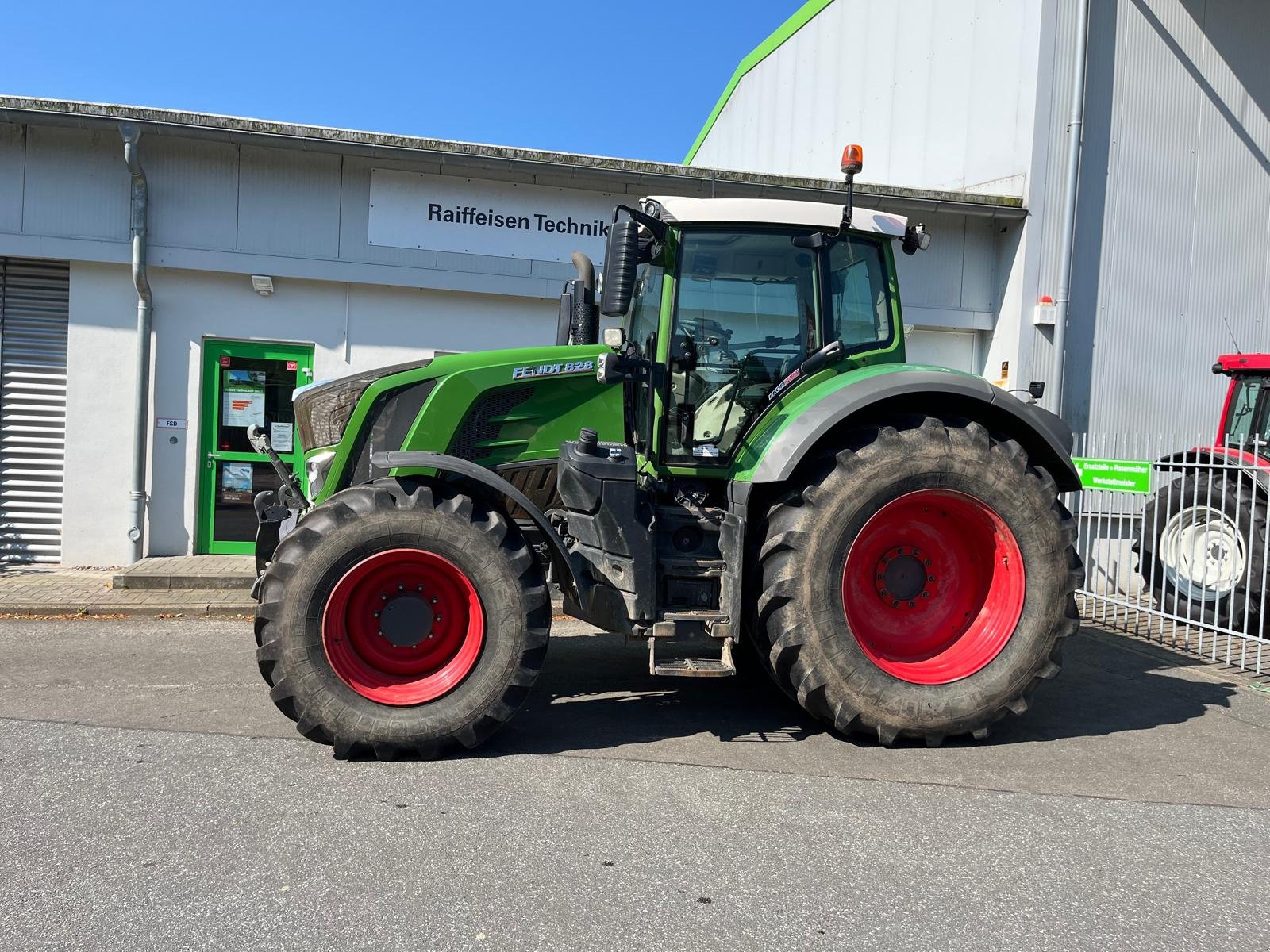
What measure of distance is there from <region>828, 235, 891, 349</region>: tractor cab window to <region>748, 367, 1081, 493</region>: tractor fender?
17.2 inches

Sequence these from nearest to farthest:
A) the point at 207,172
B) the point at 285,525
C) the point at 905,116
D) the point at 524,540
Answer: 1. the point at 524,540
2. the point at 285,525
3. the point at 207,172
4. the point at 905,116

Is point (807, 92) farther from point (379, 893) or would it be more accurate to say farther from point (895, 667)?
point (379, 893)

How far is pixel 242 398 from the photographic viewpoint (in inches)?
355

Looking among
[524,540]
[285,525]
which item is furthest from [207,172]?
[524,540]

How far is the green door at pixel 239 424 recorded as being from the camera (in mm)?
8922

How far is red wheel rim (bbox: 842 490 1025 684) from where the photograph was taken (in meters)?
4.69

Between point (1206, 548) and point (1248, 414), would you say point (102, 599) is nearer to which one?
point (1206, 548)

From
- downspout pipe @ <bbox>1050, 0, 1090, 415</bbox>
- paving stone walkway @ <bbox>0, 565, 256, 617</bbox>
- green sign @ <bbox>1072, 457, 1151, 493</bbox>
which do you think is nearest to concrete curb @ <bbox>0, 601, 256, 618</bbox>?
paving stone walkway @ <bbox>0, 565, 256, 617</bbox>

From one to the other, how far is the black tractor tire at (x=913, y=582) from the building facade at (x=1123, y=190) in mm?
5514

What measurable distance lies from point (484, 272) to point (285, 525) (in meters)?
4.64

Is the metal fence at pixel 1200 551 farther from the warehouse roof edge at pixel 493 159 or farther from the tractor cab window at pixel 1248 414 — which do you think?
the warehouse roof edge at pixel 493 159

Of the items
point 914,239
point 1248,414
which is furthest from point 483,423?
point 1248,414

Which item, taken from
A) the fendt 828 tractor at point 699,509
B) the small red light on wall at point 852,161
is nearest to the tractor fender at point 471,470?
the fendt 828 tractor at point 699,509

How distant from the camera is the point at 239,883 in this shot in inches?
118
